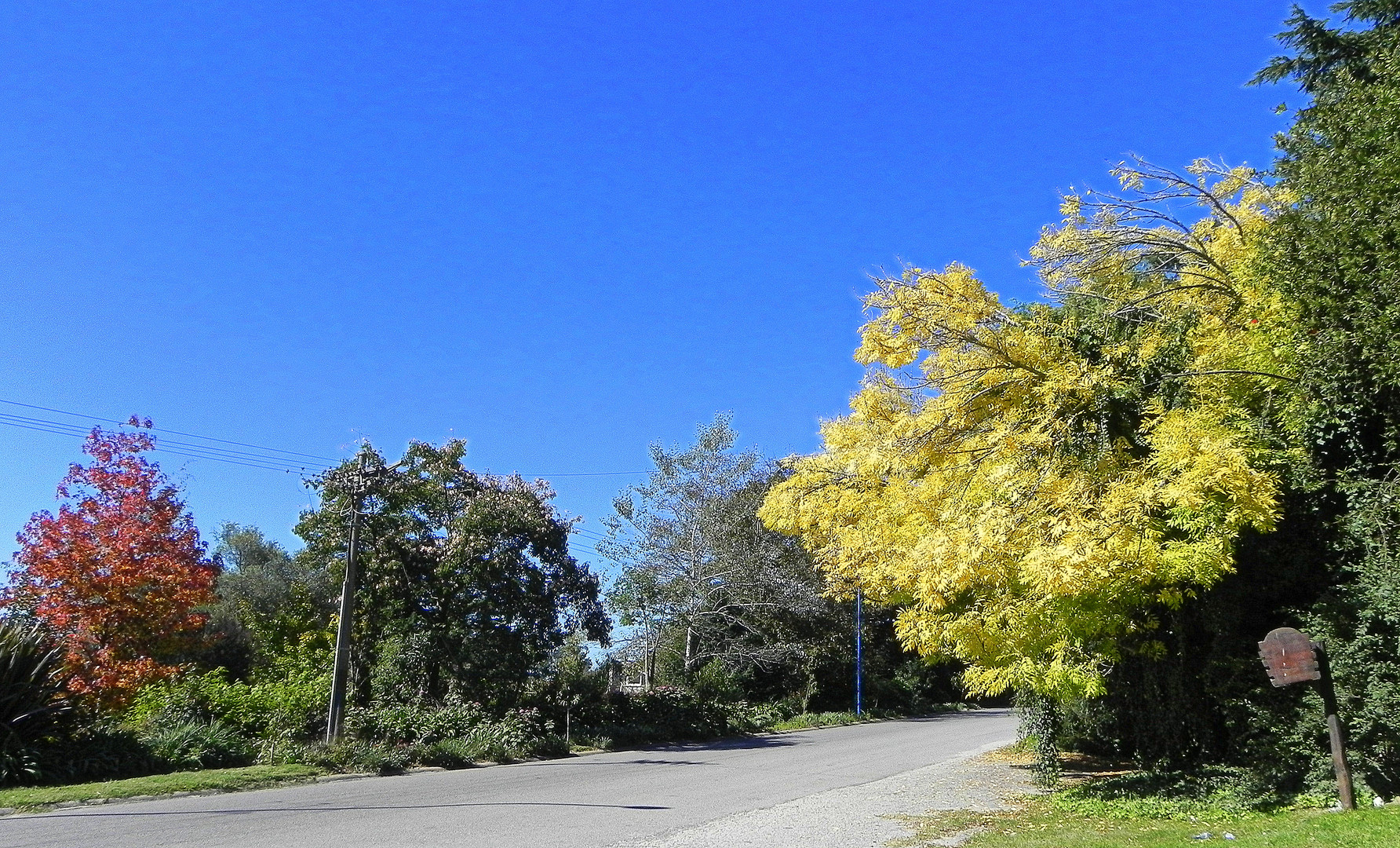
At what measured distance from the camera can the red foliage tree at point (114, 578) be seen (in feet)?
62.3

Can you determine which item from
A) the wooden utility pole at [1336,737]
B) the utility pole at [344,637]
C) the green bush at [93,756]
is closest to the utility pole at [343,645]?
the utility pole at [344,637]

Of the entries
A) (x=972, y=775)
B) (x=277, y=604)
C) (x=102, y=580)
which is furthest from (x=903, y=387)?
(x=277, y=604)

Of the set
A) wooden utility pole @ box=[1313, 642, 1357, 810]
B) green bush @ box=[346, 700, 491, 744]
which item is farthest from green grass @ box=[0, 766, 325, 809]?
wooden utility pole @ box=[1313, 642, 1357, 810]

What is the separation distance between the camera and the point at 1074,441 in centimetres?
1312

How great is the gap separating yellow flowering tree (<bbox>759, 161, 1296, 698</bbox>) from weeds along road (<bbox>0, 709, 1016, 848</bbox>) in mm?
4156

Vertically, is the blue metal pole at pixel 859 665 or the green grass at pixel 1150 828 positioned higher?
the blue metal pole at pixel 859 665

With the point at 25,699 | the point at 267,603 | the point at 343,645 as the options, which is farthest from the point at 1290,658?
the point at 267,603

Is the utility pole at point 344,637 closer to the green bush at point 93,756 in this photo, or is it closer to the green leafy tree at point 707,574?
the green bush at point 93,756

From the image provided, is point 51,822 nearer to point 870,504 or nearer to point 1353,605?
point 870,504

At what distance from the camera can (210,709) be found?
18594 millimetres

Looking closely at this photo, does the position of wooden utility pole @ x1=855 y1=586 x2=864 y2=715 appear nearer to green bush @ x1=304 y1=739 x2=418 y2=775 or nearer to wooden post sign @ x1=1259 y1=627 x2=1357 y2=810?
green bush @ x1=304 y1=739 x2=418 y2=775

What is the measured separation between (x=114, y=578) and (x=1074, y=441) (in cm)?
1945

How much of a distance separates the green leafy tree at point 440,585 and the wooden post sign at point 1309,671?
16575 mm

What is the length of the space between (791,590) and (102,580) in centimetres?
2085
